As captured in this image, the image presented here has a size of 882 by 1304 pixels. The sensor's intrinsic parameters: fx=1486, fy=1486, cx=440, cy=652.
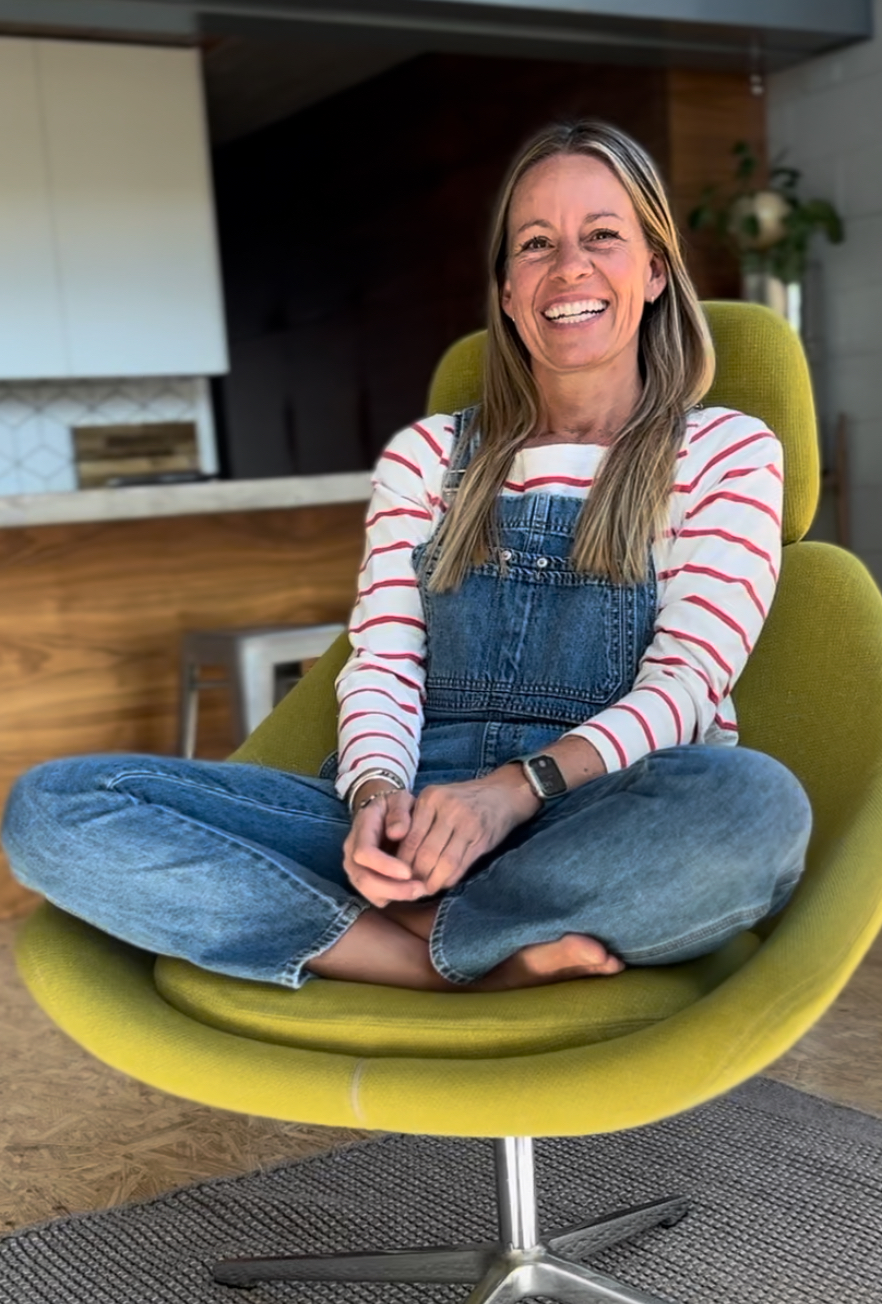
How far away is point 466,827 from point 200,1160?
0.89 m

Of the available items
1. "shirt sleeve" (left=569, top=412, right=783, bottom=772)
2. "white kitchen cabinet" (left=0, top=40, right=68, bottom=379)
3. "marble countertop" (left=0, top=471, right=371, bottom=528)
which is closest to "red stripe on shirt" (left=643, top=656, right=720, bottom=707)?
"shirt sleeve" (left=569, top=412, right=783, bottom=772)

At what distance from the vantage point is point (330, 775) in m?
1.55

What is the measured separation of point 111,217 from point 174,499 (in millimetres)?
1974

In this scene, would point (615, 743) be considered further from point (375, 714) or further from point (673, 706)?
point (375, 714)

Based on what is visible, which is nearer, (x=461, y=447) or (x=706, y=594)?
(x=706, y=594)

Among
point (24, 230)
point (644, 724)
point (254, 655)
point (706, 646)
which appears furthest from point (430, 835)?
point (24, 230)

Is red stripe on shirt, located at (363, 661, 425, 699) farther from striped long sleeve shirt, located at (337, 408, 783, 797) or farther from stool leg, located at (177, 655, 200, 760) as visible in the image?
stool leg, located at (177, 655, 200, 760)

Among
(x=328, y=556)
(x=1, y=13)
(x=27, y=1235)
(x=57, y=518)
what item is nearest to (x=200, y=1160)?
(x=27, y=1235)

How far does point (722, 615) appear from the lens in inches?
54.8

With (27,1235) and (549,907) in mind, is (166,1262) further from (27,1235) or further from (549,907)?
(549,907)

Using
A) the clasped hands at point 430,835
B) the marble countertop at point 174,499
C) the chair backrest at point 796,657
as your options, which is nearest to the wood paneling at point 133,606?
the marble countertop at point 174,499

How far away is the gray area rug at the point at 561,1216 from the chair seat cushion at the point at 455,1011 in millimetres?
469

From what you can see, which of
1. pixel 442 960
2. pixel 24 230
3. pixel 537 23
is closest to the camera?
pixel 442 960

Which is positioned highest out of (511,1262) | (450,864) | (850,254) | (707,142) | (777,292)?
(707,142)
